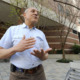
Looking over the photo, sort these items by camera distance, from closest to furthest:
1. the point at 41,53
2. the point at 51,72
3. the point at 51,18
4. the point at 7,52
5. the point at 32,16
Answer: the point at 7,52
the point at 41,53
the point at 32,16
the point at 51,72
the point at 51,18

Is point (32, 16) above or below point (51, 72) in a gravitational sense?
above

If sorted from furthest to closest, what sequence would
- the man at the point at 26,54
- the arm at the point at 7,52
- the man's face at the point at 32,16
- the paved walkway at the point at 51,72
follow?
the paved walkway at the point at 51,72 → the man's face at the point at 32,16 → the man at the point at 26,54 → the arm at the point at 7,52

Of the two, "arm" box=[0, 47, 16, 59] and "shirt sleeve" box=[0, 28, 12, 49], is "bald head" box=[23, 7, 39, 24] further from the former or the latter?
"arm" box=[0, 47, 16, 59]

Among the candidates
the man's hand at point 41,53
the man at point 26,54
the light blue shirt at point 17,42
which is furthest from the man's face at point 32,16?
the man's hand at point 41,53

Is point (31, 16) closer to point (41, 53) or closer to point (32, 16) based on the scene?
point (32, 16)

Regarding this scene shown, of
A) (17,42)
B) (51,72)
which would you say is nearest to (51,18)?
(51,72)

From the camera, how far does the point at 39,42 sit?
1.74 metres

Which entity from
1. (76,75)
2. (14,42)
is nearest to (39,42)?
(14,42)

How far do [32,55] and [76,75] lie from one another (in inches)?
101

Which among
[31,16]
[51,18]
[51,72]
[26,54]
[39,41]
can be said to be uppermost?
[31,16]

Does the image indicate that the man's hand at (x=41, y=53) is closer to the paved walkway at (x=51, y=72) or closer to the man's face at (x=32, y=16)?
the man's face at (x=32, y=16)

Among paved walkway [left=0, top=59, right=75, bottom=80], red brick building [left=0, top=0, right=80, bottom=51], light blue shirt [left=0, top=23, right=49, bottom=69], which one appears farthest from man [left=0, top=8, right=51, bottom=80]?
red brick building [left=0, top=0, right=80, bottom=51]

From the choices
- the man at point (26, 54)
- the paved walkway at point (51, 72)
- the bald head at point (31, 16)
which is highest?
the bald head at point (31, 16)

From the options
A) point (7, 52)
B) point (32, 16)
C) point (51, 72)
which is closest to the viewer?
point (7, 52)
